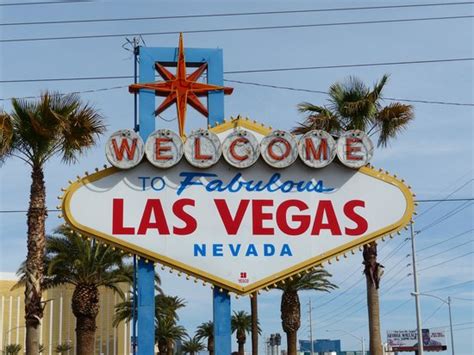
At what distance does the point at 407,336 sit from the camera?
→ 13825 cm

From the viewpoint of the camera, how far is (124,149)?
16500 millimetres

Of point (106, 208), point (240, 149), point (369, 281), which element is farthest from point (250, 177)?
point (369, 281)

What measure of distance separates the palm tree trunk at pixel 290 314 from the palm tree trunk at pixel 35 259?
19.7m

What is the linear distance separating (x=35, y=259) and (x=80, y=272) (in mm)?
12906

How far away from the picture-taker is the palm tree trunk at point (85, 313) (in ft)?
107

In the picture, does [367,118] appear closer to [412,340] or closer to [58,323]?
[58,323]

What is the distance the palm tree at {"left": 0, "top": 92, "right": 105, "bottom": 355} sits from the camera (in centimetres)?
2036

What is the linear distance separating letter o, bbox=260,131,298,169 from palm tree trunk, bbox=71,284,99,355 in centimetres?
1845

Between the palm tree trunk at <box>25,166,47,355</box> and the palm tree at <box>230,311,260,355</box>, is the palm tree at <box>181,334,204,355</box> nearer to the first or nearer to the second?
the palm tree at <box>230,311,260,355</box>

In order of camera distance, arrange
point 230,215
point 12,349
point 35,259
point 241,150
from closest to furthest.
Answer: point 230,215, point 241,150, point 35,259, point 12,349

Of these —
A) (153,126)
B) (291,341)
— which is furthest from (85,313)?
(153,126)

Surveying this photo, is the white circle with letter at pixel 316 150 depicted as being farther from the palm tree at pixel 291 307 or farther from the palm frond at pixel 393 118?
the palm tree at pixel 291 307

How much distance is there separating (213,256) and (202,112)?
3589mm

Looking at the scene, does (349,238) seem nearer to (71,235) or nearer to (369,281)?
(369,281)
